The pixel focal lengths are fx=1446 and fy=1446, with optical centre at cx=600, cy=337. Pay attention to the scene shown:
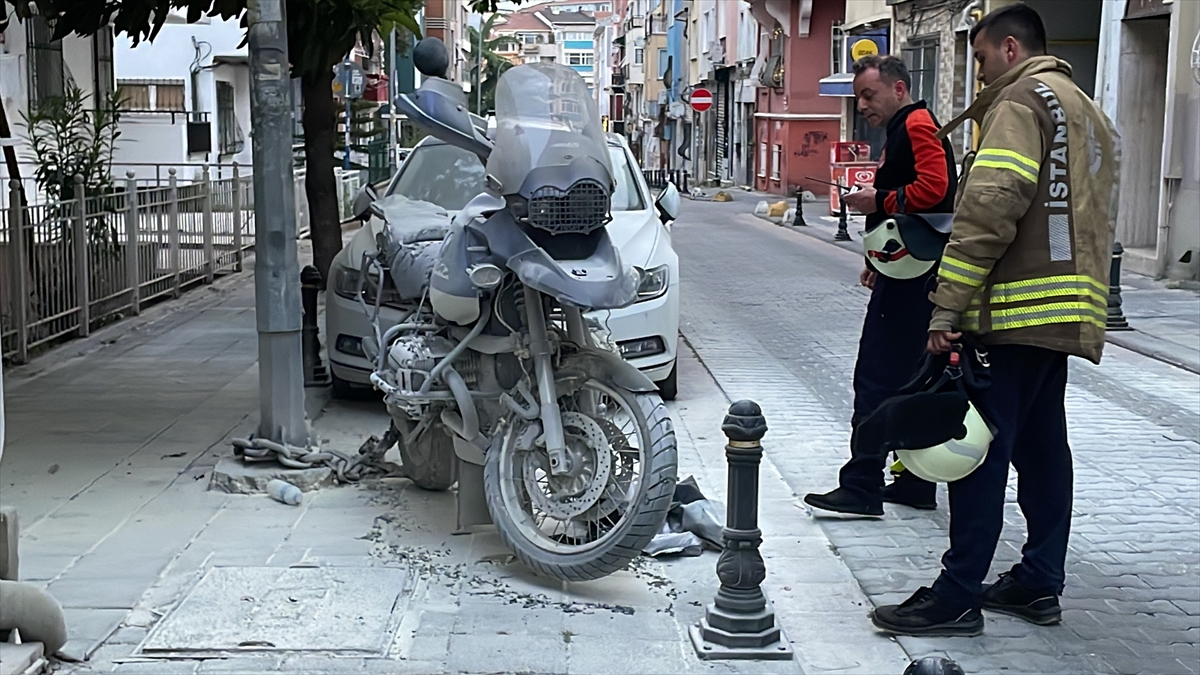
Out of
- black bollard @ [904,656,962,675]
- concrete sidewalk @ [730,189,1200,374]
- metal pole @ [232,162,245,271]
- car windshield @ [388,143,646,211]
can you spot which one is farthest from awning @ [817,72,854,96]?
black bollard @ [904,656,962,675]

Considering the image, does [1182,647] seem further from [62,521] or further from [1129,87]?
[1129,87]

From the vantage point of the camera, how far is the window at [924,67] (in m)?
27.1

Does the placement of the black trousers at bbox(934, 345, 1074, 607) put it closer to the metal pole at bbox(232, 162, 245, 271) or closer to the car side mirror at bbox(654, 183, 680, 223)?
the car side mirror at bbox(654, 183, 680, 223)

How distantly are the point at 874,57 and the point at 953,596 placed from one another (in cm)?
261

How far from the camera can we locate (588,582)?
5.59 m

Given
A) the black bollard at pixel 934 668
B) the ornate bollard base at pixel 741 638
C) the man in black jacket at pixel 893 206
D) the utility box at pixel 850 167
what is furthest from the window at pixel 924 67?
the black bollard at pixel 934 668

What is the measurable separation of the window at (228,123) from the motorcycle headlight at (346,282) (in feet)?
77.7

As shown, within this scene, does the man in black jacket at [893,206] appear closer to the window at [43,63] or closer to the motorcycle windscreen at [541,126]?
the motorcycle windscreen at [541,126]

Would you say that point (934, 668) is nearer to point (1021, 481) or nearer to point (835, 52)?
point (1021, 481)

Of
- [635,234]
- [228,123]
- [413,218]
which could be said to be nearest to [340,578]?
[413,218]

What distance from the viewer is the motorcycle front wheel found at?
5.25 metres

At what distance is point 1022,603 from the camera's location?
533cm

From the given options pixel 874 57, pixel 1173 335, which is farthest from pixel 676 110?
pixel 874 57

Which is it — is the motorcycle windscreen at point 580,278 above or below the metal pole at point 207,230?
above
